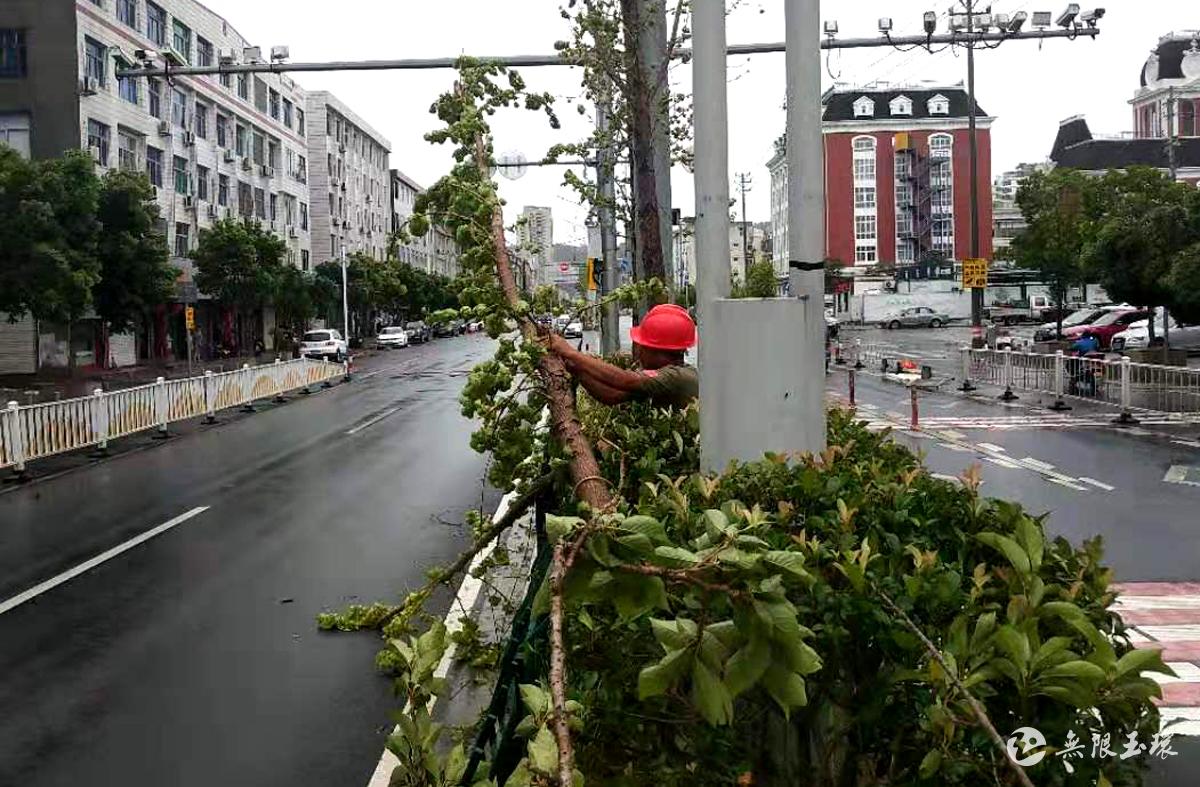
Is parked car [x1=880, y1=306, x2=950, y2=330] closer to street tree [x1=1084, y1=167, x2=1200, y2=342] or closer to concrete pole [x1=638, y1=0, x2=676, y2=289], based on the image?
street tree [x1=1084, y1=167, x2=1200, y2=342]

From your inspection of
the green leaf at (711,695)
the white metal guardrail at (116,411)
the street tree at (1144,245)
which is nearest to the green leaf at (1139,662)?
the green leaf at (711,695)

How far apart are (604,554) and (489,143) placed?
280cm

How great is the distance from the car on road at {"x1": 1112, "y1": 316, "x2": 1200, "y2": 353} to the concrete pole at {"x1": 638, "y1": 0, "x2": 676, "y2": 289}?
85.9 feet

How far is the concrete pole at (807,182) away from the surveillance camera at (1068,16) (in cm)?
1522

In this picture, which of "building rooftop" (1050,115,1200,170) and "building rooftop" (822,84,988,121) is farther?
"building rooftop" (822,84,988,121)

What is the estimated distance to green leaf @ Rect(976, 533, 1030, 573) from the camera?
2.61 m

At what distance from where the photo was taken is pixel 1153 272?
78.8 feet

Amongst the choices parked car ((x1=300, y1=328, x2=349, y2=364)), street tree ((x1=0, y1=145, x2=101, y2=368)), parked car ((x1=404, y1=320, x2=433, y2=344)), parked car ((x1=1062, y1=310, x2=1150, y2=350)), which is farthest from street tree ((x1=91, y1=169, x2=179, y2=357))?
parked car ((x1=404, y1=320, x2=433, y2=344))

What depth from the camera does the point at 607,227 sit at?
19.1 m

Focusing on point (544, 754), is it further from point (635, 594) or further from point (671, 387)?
point (671, 387)

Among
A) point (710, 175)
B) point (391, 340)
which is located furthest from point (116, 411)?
point (391, 340)

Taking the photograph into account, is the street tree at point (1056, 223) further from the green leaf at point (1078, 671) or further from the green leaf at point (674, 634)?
the green leaf at point (674, 634)

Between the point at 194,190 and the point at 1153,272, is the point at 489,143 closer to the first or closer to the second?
the point at 1153,272

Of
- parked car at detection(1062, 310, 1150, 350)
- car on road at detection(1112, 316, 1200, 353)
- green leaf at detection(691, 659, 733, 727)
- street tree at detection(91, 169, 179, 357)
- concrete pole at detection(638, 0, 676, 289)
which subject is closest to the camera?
green leaf at detection(691, 659, 733, 727)
